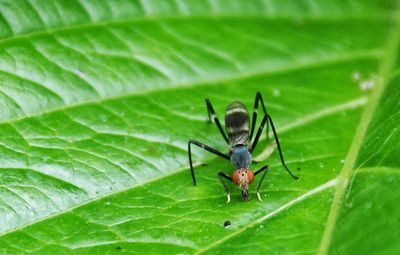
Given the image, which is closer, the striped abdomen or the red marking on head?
the red marking on head

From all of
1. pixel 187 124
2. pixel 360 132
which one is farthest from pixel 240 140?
pixel 360 132

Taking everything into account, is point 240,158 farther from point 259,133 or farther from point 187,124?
point 187,124

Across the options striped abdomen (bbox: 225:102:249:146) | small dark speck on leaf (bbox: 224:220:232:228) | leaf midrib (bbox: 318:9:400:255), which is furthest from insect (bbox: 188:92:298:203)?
small dark speck on leaf (bbox: 224:220:232:228)

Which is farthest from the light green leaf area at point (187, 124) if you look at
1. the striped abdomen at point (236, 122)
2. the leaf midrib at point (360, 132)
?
the striped abdomen at point (236, 122)

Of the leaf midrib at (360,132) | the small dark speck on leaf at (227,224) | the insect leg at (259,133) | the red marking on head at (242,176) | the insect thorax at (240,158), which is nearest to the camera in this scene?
the leaf midrib at (360,132)

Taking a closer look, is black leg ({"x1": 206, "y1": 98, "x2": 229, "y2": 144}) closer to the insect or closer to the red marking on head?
the insect

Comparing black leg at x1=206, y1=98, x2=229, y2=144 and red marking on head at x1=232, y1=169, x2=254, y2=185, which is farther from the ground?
black leg at x1=206, y1=98, x2=229, y2=144

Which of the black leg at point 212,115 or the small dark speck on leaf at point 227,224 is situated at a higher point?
the black leg at point 212,115

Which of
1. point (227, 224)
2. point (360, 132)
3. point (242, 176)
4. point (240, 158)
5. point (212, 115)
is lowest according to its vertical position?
point (227, 224)

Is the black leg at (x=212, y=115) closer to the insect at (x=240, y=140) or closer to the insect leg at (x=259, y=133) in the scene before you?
the insect at (x=240, y=140)
